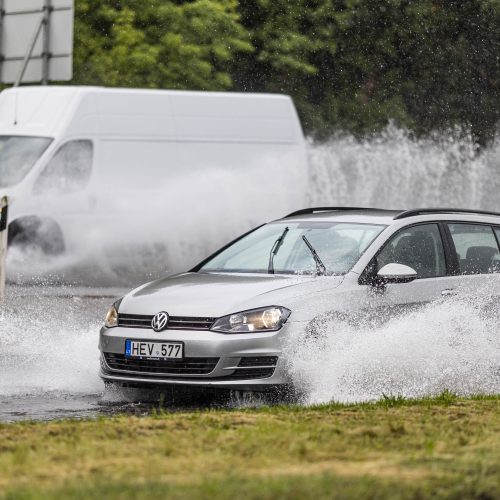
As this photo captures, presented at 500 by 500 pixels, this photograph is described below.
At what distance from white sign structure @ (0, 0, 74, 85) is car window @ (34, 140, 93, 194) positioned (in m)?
4.51

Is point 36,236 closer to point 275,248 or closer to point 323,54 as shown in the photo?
point 275,248

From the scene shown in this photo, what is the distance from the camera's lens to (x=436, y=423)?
28.1 ft

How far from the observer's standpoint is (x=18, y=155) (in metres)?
22.1

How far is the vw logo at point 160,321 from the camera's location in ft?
35.1

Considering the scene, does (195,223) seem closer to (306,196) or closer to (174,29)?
(306,196)

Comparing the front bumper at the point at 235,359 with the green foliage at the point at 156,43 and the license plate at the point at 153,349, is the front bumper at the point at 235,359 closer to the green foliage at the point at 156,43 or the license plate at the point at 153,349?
the license plate at the point at 153,349

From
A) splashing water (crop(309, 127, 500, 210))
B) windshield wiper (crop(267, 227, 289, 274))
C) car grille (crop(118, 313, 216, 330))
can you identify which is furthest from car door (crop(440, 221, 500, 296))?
splashing water (crop(309, 127, 500, 210))

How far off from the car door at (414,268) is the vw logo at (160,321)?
1.38 metres

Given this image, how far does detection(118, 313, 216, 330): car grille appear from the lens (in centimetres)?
1059

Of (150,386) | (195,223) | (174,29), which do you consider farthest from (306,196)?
(150,386)

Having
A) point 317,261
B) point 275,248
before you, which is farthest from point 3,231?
point 317,261

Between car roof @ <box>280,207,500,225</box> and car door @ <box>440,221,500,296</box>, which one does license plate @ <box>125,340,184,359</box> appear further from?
car door @ <box>440,221,500,296</box>

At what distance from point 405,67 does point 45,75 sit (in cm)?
1670

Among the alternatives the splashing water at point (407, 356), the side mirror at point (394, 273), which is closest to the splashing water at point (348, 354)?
the splashing water at point (407, 356)
